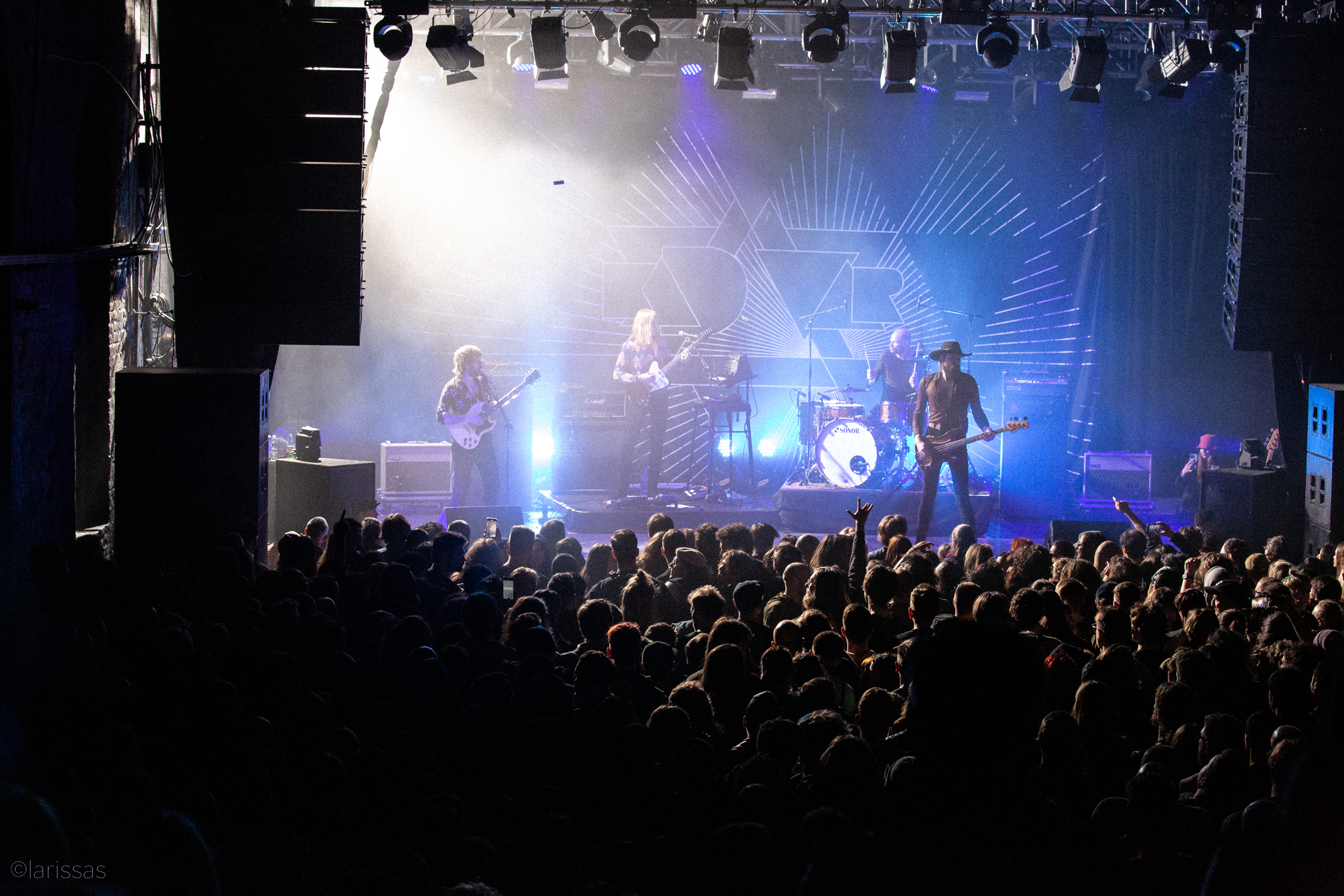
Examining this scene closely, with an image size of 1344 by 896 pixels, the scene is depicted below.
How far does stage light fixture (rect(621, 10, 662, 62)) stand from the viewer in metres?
8.38

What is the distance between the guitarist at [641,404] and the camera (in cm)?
1241

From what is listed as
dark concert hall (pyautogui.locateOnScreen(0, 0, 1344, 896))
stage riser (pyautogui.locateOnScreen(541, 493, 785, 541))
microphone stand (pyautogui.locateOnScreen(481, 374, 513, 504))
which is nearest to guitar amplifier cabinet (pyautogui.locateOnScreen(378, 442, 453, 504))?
dark concert hall (pyautogui.locateOnScreen(0, 0, 1344, 896))

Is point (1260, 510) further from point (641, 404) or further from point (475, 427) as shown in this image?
point (475, 427)

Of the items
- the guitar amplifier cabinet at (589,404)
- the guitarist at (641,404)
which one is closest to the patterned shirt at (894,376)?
the guitarist at (641,404)

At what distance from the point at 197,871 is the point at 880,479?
10044mm

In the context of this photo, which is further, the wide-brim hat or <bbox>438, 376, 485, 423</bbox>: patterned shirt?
<bbox>438, 376, 485, 423</bbox>: patterned shirt

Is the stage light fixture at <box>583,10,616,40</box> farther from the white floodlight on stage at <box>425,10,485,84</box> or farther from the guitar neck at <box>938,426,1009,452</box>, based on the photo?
the guitar neck at <box>938,426,1009,452</box>

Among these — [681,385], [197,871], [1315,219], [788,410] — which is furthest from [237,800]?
[788,410]

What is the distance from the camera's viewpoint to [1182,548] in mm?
7086

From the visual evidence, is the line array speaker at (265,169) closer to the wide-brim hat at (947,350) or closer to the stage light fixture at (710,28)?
the stage light fixture at (710,28)

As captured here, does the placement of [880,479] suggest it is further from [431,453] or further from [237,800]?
[237,800]

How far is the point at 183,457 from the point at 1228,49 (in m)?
8.31

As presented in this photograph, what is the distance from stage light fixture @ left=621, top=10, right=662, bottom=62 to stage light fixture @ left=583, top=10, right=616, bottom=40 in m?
0.39

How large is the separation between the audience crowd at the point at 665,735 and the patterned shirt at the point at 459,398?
582cm
